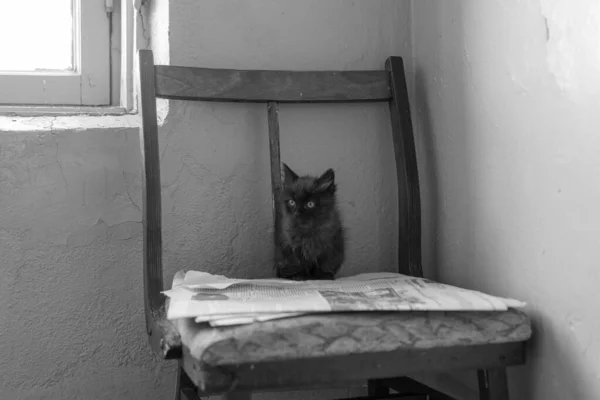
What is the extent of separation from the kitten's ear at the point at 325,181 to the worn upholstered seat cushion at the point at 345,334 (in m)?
0.50

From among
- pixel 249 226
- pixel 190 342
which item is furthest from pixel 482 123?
pixel 190 342

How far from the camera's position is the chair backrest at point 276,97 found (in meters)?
1.44

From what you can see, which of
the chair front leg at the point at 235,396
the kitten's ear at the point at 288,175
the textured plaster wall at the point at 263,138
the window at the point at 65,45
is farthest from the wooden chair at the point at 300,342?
the window at the point at 65,45

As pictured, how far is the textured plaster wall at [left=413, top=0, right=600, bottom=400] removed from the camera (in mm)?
1091

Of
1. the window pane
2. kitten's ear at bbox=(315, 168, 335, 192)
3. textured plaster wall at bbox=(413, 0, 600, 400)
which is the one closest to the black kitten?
kitten's ear at bbox=(315, 168, 335, 192)

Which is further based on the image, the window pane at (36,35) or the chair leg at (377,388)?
the window pane at (36,35)

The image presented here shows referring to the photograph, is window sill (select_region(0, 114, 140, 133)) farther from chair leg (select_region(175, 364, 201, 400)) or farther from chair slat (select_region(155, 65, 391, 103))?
chair leg (select_region(175, 364, 201, 400))

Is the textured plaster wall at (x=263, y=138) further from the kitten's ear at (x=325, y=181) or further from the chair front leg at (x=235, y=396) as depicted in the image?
the chair front leg at (x=235, y=396)

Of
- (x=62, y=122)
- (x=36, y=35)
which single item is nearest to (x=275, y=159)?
(x=62, y=122)

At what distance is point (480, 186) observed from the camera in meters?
1.42

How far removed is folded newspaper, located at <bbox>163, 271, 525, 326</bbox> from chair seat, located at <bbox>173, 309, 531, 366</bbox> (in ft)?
0.05

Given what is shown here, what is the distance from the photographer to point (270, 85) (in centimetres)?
157

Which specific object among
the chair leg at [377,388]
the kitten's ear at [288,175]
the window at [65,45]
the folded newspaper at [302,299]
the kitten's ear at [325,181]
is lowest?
the chair leg at [377,388]

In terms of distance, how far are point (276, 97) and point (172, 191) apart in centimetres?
32
